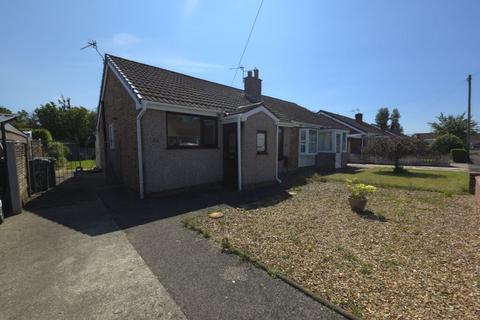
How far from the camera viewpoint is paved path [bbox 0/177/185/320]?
276 cm

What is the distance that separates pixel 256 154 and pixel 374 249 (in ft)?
20.8

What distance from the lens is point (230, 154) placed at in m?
9.89

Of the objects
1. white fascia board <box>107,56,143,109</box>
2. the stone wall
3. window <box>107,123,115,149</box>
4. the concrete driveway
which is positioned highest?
white fascia board <box>107,56,143,109</box>

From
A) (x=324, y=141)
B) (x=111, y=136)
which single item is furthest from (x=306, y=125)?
(x=111, y=136)

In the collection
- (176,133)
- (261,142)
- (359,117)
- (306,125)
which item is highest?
(359,117)

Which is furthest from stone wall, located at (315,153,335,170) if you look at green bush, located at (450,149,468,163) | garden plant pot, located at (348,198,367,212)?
green bush, located at (450,149,468,163)

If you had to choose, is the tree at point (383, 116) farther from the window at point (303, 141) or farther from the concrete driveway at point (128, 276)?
the concrete driveway at point (128, 276)

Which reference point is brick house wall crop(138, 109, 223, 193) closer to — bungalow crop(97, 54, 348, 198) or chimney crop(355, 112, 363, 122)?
bungalow crop(97, 54, 348, 198)

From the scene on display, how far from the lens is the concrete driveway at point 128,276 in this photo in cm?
275

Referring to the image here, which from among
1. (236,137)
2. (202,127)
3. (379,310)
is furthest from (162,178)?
(379,310)

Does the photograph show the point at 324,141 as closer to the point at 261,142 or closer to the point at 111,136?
the point at 261,142

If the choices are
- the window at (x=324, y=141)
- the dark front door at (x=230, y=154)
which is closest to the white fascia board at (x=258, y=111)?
the dark front door at (x=230, y=154)

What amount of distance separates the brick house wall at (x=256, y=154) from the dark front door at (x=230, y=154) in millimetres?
404

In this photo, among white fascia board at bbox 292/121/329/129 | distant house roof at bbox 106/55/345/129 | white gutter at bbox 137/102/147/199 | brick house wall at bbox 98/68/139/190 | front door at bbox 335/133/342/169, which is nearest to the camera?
white gutter at bbox 137/102/147/199
